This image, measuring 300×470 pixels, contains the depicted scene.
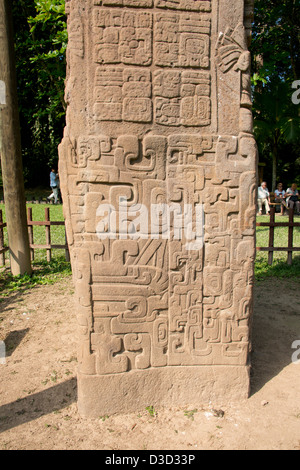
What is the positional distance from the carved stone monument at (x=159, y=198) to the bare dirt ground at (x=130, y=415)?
149 millimetres

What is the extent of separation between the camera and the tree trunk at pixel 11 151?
512cm

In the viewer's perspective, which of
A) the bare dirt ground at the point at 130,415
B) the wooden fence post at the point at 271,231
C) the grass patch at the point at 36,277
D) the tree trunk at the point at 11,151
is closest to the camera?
the bare dirt ground at the point at 130,415

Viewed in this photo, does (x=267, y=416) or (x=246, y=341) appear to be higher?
(x=246, y=341)

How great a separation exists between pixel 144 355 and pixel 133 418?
46 centimetres

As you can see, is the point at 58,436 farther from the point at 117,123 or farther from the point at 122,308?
the point at 117,123

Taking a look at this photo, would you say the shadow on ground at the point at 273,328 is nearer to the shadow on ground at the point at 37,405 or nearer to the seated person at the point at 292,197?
the shadow on ground at the point at 37,405

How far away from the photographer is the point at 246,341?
9.04 ft

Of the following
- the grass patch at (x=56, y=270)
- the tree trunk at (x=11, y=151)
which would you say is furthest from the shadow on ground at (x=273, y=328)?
the tree trunk at (x=11, y=151)

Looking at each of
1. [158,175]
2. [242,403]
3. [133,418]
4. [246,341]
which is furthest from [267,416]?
[158,175]

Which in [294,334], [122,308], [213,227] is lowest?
[294,334]

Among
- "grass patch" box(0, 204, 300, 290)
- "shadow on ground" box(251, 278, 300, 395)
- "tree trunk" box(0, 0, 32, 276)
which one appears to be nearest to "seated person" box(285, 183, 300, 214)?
"grass patch" box(0, 204, 300, 290)

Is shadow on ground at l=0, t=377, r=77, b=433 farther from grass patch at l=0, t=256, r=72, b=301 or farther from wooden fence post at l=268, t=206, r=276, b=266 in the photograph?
wooden fence post at l=268, t=206, r=276, b=266

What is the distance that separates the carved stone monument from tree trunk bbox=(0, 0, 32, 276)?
314cm

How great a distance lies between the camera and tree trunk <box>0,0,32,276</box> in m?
5.12
